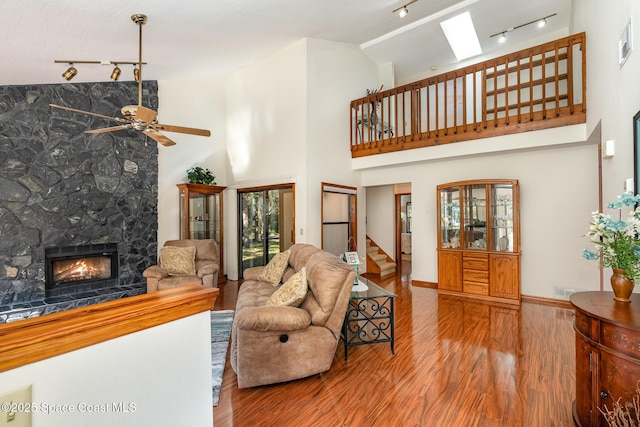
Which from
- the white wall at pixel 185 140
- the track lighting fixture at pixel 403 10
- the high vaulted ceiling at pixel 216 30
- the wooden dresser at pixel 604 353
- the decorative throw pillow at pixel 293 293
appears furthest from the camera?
the white wall at pixel 185 140

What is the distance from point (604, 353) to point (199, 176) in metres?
5.94

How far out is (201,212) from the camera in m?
6.12

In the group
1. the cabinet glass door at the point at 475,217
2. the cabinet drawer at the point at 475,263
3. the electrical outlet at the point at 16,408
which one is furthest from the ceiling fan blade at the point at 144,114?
the cabinet drawer at the point at 475,263

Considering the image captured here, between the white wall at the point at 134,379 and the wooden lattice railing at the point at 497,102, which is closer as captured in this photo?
the white wall at the point at 134,379

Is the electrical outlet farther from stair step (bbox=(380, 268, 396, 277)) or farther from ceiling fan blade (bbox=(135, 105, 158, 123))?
stair step (bbox=(380, 268, 396, 277))

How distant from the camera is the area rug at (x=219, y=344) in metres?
2.51

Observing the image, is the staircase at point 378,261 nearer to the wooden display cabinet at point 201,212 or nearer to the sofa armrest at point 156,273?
the wooden display cabinet at point 201,212

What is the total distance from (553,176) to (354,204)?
3.24 meters

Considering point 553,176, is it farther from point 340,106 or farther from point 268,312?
point 268,312

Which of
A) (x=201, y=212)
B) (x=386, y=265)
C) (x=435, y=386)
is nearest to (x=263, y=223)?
(x=201, y=212)

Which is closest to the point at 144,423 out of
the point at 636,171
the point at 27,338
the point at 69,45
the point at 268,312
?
the point at 27,338

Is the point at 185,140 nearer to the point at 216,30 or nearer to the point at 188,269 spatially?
the point at 216,30

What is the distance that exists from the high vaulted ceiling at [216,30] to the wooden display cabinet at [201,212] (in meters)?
2.12

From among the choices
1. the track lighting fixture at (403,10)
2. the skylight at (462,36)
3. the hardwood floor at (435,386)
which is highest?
the skylight at (462,36)
